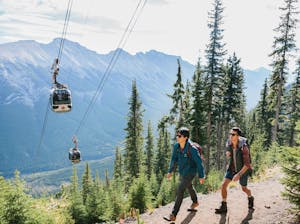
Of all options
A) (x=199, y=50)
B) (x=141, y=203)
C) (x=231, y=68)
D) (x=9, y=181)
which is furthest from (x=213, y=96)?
(x=9, y=181)

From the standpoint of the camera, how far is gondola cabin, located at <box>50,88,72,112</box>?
68.7 feet

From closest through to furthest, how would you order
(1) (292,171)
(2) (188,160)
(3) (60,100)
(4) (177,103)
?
1. (1) (292,171)
2. (2) (188,160)
3. (3) (60,100)
4. (4) (177,103)

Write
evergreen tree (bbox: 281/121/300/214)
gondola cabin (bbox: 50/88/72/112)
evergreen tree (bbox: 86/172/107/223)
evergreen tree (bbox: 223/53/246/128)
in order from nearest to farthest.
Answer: evergreen tree (bbox: 281/121/300/214)
evergreen tree (bbox: 86/172/107/223)
gondola cabin (bbox: 50/88/72/112)
evergreen tree (bbox: 223/53/246/128)

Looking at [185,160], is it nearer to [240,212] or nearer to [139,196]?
[240,212]

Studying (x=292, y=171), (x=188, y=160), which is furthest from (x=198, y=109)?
(x=292, y=171)

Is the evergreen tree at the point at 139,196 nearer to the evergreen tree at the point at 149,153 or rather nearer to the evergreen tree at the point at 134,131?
the evergreen tree at the point at 134,131

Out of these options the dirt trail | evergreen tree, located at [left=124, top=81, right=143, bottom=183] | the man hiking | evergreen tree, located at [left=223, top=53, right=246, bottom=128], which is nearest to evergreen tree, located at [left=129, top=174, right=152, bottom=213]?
the dirt trail

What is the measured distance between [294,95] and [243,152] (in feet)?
128

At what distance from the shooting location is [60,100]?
2120 cm

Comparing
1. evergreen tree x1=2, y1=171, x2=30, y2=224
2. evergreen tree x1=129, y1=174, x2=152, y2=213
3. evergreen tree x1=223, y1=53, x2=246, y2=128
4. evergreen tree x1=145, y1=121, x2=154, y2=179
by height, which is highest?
evergreen tree x1=223, y1=53, x2=246, y2=128

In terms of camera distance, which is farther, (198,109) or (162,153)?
(162,153)

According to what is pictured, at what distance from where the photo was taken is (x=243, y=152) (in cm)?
877

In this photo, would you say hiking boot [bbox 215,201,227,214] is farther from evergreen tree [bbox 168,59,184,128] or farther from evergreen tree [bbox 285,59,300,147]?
evergreen tree [bbox 285,59,300,147]

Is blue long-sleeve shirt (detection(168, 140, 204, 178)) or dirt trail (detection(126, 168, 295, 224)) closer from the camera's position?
blue long-sleeve shirt (detection(168, 140, 204, 178))
